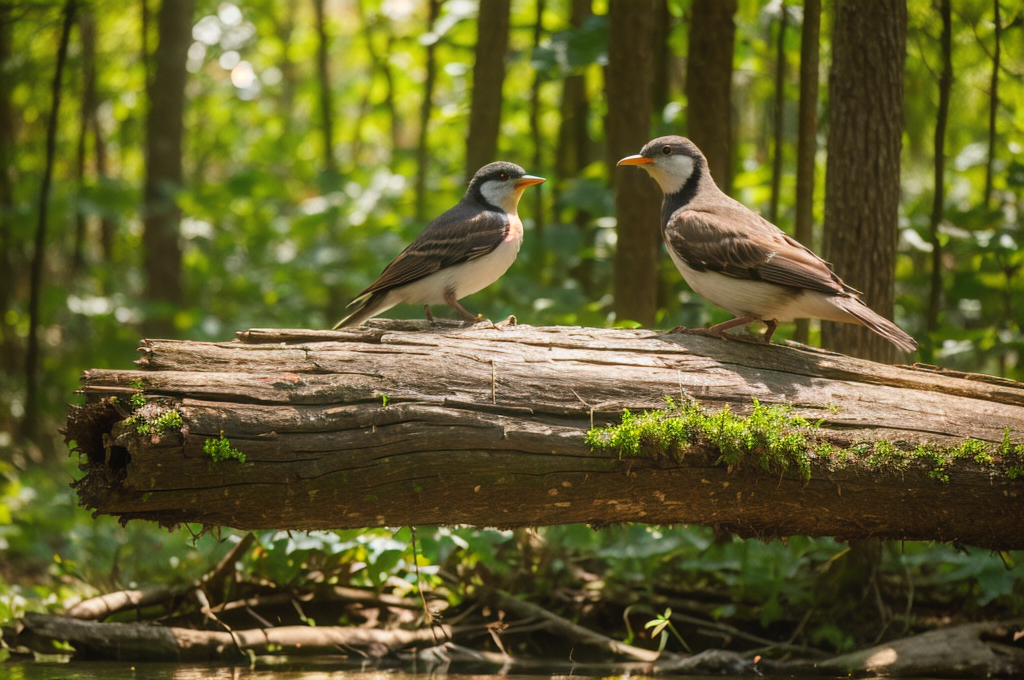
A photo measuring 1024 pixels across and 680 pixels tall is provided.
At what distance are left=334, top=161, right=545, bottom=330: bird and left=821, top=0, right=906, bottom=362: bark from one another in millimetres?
1980

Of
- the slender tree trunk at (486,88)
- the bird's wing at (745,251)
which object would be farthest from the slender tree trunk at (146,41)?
the bird's wing at (745,251)

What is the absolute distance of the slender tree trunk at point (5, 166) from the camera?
11328 millimetres

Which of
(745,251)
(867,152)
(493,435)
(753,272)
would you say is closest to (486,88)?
(867,152)

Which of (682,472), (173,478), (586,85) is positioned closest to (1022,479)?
(682,472)

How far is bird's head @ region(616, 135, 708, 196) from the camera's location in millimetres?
5281

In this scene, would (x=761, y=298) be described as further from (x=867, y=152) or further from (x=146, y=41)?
(x=146, y=41)

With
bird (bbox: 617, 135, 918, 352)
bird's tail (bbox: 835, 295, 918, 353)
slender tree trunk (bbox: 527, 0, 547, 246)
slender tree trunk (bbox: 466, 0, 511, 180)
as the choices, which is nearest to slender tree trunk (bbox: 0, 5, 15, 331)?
slender tree trunk (bbox: 466, 0, 511, 180)

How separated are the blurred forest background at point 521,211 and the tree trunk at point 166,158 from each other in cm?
4

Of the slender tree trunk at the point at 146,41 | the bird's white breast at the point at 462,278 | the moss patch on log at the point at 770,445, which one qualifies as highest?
the slender tree trunk at the point at 146,41

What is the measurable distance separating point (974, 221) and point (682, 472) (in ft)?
13.7

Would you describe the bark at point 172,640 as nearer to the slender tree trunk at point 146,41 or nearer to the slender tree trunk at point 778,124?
the slender tree trunk at point 778,124

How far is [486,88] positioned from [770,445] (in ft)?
19.0

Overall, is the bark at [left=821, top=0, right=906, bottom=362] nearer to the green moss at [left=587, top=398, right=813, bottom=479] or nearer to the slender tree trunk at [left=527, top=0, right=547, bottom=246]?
the green moss at [left=587, top=398, right=813, bottom=479]

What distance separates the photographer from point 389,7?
12648mm
